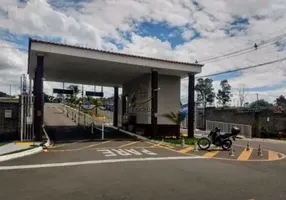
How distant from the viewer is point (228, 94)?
205ft

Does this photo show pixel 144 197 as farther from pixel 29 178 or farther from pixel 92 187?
pixel 29 178

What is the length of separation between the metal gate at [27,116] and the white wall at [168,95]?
35.2 ft

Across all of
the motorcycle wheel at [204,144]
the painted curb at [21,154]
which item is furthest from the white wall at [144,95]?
the painted curb at [21,154]

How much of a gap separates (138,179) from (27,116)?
1282cm

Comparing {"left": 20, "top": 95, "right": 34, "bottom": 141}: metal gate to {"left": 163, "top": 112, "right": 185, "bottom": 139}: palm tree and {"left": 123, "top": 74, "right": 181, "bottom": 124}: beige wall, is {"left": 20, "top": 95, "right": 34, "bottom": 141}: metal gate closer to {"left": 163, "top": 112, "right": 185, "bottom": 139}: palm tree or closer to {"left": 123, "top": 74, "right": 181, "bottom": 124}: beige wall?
{"left": 123, "top": 74, "right": 181, "bottom": 124}: beige wall

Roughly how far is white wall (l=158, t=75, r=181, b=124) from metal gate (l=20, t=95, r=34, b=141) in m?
10.7

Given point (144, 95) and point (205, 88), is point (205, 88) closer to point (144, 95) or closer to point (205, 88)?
point (205, 88)

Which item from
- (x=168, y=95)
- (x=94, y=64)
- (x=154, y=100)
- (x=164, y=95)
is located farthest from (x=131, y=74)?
(x=94, y=64)

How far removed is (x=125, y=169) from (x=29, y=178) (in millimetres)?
3047

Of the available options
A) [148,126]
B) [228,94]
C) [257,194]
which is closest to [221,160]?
[257,194]

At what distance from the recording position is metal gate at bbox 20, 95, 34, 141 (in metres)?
19.4

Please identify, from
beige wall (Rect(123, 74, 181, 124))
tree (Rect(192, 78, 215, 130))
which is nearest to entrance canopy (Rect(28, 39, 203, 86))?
beige wall (Rect(123, 74, 181, 124))

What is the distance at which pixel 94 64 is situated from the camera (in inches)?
908

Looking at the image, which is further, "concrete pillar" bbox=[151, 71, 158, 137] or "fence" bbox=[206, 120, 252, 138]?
"fence" bbox=[206, 120, 252, 138]
